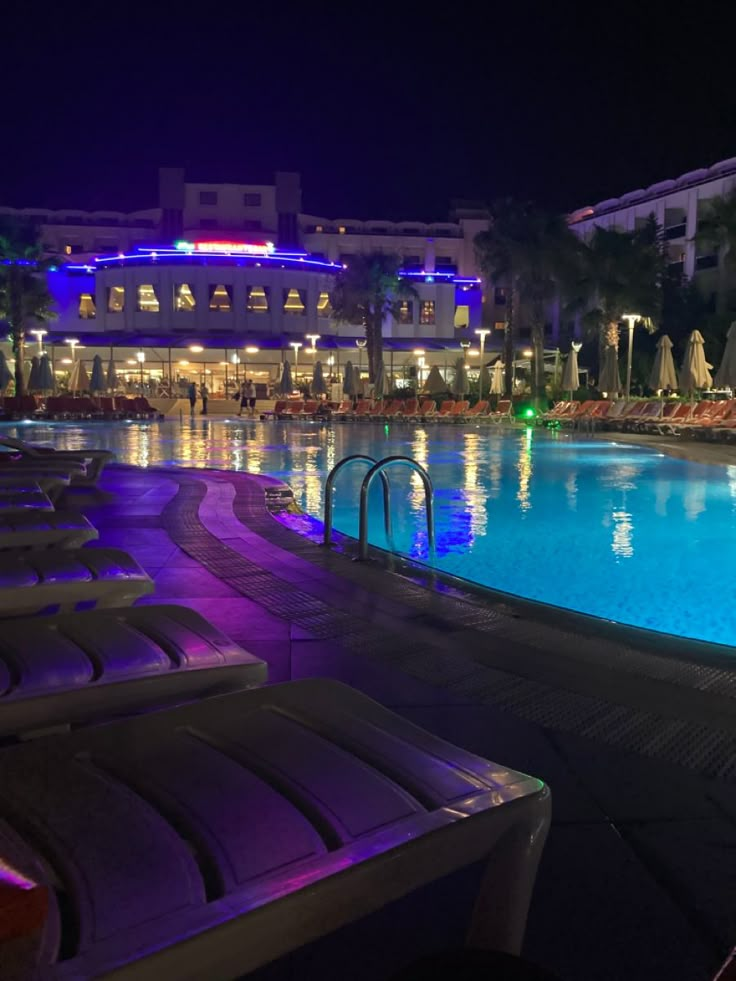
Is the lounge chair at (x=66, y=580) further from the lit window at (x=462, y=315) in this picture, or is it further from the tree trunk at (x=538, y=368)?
the lit window at (x=462, y=315)

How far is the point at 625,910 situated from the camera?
1.76 metres

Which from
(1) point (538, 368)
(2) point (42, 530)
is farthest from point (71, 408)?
(2) point (42, 530)

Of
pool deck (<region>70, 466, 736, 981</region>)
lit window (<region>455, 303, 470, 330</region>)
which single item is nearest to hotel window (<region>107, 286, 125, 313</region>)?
lit window (<region>455, 303, 470, 330</region>)

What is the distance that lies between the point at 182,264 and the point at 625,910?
5380 centimetres

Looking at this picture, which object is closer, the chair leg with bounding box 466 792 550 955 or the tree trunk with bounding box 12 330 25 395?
the chair leg with bounding box 466 792 550 955

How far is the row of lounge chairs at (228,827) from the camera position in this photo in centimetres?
103

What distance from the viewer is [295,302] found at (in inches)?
2137

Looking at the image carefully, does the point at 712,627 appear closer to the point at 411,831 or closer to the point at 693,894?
the point at 693,894

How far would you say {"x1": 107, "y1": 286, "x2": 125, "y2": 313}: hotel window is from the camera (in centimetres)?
5328

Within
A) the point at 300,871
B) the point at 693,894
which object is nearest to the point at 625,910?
the point at 693,894

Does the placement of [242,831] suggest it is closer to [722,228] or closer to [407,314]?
[722,228]

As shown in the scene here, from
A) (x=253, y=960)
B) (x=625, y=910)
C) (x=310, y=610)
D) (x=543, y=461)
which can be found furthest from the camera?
(x=543, y=461)

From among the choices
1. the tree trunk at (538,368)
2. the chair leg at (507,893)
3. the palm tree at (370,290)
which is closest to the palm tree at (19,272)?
the palm tree at (370,290)

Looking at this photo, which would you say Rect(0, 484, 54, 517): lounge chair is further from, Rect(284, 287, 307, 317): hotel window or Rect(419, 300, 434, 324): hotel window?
Rect(419, 300, 434, 324): hotel window
